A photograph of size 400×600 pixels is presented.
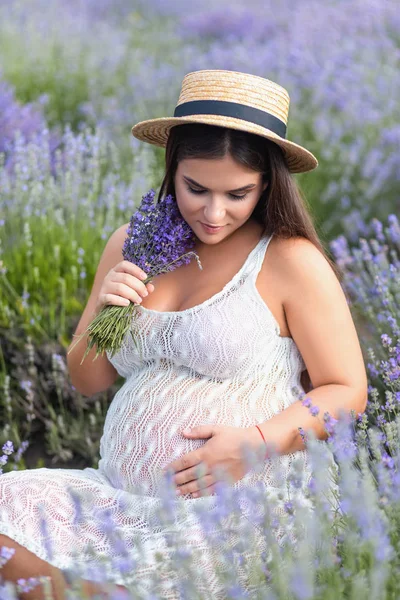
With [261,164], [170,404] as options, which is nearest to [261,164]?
[261,164]

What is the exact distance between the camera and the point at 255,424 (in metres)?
2.14

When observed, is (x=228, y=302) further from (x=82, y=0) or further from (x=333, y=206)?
(x=82, y=0)

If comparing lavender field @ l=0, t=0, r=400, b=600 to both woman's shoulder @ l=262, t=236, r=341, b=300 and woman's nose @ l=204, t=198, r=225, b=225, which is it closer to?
woman's shoulder @ l=262, t=236, r=341, b=300

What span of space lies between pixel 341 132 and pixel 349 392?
3.35m

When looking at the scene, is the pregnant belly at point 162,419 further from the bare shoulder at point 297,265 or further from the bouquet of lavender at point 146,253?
the bare shoulder at point 297,265

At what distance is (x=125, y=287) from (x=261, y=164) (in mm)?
474

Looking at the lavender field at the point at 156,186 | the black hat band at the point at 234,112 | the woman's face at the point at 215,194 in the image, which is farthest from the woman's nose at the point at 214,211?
the lavender field at the point at 156,186

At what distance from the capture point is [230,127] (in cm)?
205

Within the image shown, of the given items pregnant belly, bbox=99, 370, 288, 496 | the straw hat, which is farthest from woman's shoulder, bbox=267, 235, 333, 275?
pregnant belly, bbox=99, 370, 288, 496

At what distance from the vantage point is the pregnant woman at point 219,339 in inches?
80.7

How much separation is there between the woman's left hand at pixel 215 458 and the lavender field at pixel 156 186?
25 centimetres

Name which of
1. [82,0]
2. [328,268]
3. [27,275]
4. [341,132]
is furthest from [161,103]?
[82,0]

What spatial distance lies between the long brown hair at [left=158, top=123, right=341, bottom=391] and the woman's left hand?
0.41 meters

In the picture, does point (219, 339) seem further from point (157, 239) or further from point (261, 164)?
point (261, 164)
